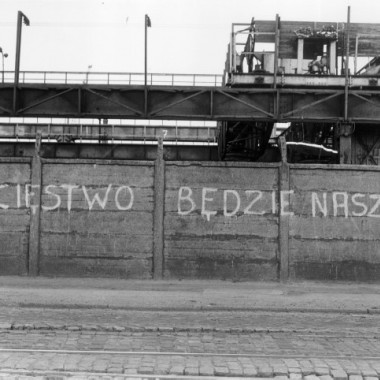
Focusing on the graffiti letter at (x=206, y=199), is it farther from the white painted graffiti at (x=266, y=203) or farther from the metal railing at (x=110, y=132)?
the metal railing at (x=110, y=132)

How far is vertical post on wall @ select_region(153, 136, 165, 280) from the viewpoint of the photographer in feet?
49.4

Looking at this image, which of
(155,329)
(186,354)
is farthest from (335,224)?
(186,354)

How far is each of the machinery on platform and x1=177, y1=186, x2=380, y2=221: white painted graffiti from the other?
2.90m

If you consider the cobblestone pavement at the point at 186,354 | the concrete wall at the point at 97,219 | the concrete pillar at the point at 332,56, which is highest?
the concrete pillar at the point at 332,56

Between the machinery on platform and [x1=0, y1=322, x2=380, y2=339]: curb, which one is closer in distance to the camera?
[x1=0, y1=322, x2=380, y2=339]: curb

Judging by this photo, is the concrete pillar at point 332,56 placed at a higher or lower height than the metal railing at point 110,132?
higher

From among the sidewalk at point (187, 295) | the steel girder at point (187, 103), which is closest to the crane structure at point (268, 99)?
the steel girder at point (187, 103)

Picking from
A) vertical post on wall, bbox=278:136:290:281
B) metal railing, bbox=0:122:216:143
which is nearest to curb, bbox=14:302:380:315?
vertical post on wall, bbox=278:136:290:281

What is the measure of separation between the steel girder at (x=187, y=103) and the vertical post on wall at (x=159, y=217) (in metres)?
2.42

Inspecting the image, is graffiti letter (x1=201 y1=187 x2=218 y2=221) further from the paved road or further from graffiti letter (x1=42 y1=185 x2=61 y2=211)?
graffiti letter (x1=42 y1=185 x2=61 y2=211)

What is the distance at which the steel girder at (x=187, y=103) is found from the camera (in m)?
16.7

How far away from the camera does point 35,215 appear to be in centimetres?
1516

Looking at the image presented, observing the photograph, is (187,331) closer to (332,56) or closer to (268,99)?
(268,99)

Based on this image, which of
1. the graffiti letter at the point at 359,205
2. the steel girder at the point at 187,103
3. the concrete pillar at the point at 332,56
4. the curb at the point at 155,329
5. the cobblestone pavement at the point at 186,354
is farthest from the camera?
the concrete pillar at the point at 332,56
